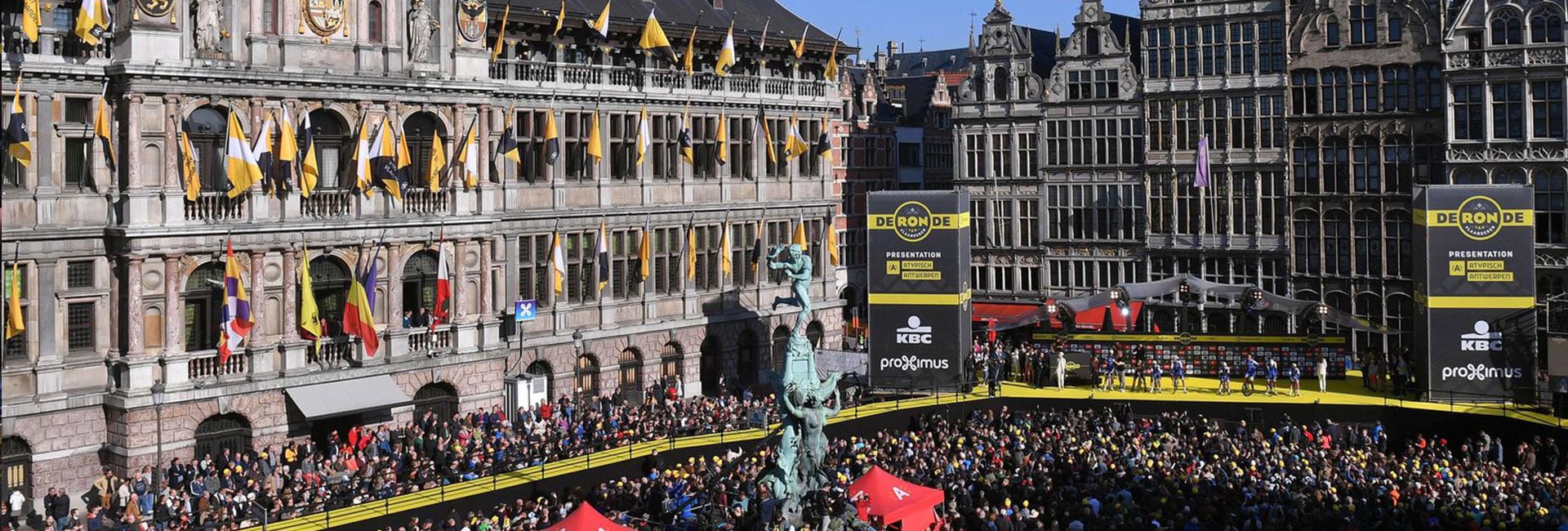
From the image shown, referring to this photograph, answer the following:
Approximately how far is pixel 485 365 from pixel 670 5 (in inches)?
608

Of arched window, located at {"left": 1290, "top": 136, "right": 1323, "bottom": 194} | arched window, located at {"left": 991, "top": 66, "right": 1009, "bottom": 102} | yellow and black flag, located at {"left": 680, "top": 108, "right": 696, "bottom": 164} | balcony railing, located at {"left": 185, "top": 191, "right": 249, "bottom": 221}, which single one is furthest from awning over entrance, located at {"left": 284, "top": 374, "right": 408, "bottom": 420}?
arched window, located at {"left": 1290, "top": 136, "right": 1323, "bottom": 194}

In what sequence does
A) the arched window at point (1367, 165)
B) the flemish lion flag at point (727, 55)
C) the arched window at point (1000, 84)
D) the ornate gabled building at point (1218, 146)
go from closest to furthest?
the flemish lion flag at point (727, 55) → the arched window at point (1367, 165) → the ornate gabled building at point (1218, 146) → the arched window at point (1000, 84)

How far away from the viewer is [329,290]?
39.7 metres

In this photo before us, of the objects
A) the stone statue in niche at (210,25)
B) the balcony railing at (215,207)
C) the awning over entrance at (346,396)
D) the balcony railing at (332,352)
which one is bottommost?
the awning over entrance at (346,396)

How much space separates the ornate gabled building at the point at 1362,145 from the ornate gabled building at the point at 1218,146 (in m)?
0.70

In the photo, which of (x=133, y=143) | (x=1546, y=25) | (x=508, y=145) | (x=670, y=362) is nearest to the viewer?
Result: (x=133, y=143)

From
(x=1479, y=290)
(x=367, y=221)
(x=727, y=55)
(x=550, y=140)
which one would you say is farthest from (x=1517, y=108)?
(x=367, y=221)

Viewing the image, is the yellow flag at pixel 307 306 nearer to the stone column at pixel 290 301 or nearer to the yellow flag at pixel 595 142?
the stone column at pixel 290 301

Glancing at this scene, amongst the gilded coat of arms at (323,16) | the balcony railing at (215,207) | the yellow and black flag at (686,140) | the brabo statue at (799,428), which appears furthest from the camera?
the yellow and black flag at (686,140)

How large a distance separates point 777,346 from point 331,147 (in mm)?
19369

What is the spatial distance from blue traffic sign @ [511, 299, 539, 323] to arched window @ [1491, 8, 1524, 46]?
32587 mm

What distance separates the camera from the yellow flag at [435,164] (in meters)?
41.4

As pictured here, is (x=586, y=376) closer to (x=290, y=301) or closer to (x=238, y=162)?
(x=290, y=301)

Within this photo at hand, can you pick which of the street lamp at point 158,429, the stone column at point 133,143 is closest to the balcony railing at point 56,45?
the stone column at point 133,143
